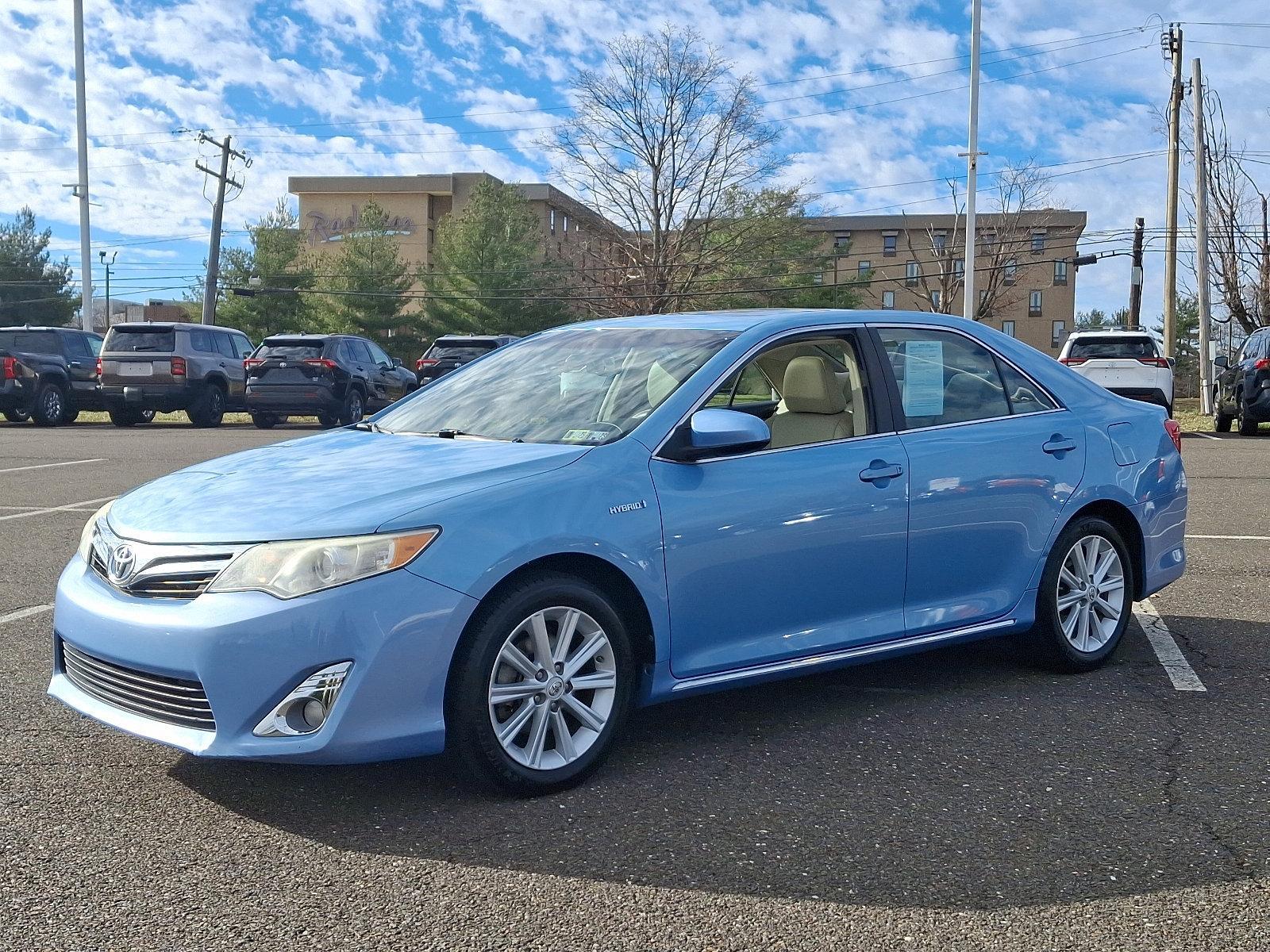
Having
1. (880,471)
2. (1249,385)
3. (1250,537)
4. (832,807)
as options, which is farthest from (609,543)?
(1249,385)

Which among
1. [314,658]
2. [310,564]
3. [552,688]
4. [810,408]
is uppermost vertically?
[810,408]

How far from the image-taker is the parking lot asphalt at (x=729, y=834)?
312 cm

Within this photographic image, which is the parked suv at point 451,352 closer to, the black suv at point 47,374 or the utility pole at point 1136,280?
the black suv at point 47,374

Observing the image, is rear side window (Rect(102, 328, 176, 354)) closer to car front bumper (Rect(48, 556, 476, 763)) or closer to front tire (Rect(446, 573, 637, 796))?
car front bumper (Rect(48, 556, 476, 763))

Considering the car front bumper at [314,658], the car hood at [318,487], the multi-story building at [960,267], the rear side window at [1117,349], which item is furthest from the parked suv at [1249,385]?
the multi-story building at [960,267]

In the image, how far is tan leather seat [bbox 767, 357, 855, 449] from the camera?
4918 mm

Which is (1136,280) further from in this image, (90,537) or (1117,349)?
(90,537)

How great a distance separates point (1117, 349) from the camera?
22141mm

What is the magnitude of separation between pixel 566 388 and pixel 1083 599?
2.39 meters

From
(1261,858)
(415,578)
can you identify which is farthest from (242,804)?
(1261,858)

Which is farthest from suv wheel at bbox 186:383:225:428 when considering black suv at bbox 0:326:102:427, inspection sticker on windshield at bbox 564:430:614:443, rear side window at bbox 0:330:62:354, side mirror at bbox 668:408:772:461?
side mirror at bbox 668:408:772:461

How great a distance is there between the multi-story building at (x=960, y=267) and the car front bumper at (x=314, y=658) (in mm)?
67806

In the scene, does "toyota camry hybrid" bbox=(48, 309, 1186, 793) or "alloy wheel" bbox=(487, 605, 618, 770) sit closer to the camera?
"toyota camry hybrid" bbox=(48, 309, 1186, 793)

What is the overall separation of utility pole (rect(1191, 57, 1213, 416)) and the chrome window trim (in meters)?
28.3
